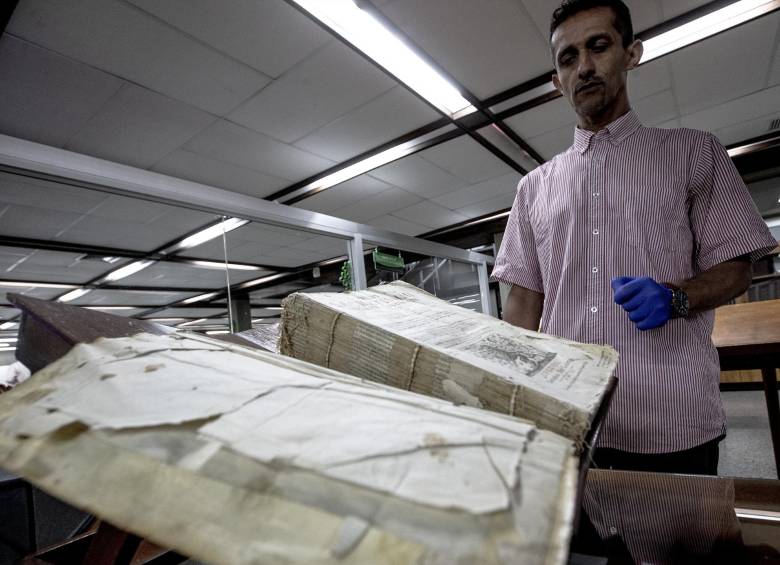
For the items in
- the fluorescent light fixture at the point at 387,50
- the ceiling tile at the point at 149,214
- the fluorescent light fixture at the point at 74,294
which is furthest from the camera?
the fluorescent light fixture at the point at 74,294

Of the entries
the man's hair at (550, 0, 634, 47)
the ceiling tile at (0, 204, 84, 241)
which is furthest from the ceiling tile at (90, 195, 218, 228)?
the man's hair at (550, 0, 634, 47)

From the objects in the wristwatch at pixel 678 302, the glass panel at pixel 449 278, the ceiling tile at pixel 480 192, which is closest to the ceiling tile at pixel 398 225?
A: the ceiling tile at pixel 480 192

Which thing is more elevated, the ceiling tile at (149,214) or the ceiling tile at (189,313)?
the ceiling tile at (149,214)

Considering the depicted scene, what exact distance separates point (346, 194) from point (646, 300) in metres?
4.44

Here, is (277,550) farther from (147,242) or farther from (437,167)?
(147,242)

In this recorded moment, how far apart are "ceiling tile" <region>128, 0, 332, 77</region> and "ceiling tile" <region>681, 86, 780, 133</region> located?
3.58 meters

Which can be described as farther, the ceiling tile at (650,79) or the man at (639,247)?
the ceiling tile at (650,79)

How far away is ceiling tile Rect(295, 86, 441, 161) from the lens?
330 centimetres

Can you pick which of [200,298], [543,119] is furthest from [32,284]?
[543,119]

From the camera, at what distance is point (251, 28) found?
239 cm

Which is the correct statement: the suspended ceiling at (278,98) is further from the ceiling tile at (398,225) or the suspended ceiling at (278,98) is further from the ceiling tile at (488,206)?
the ceiling tile at (398,225)

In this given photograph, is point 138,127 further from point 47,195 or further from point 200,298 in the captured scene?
point 200,298

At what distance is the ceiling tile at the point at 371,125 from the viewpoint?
330cm

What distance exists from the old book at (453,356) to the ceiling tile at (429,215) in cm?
511
